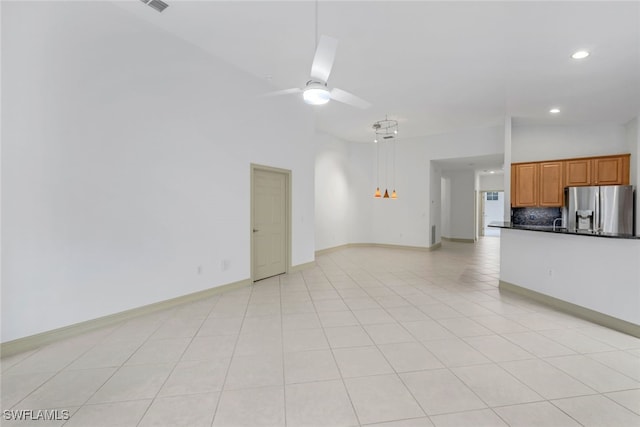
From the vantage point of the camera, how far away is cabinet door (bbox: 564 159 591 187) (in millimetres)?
6238

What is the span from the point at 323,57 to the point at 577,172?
672 cm

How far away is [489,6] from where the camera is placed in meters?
3.05

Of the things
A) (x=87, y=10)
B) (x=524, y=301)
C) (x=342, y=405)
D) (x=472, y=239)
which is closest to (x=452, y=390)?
(x=342, y=405)

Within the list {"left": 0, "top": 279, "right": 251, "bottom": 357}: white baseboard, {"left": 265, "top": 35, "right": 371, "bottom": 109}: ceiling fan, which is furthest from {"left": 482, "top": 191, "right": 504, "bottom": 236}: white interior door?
{"left": 0, "top": 279, "right": 251, "bottom": 357}: white baseboard

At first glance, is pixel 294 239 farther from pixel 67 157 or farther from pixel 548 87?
pixel 548 87

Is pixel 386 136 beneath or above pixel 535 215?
Result: above

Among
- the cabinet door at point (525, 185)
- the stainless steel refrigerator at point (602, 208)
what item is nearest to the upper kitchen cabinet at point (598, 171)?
the stainless steel refrigerator at point (602, 208)

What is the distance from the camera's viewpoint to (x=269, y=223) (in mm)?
5477

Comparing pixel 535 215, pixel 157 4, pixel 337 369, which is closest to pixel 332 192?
pixel 535 215

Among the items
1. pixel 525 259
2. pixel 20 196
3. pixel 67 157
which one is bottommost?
pixel 525 259

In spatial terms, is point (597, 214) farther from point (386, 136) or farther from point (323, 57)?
point (323, 57)

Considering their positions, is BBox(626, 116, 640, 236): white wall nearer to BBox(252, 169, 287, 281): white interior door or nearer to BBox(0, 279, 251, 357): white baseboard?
BBox(252, 169, 287, 281): white interior door

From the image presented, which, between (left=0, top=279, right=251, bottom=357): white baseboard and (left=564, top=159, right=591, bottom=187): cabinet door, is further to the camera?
(left=564, top=159, right=591, bottom=187): cabinet door

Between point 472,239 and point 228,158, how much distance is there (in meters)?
9.87
